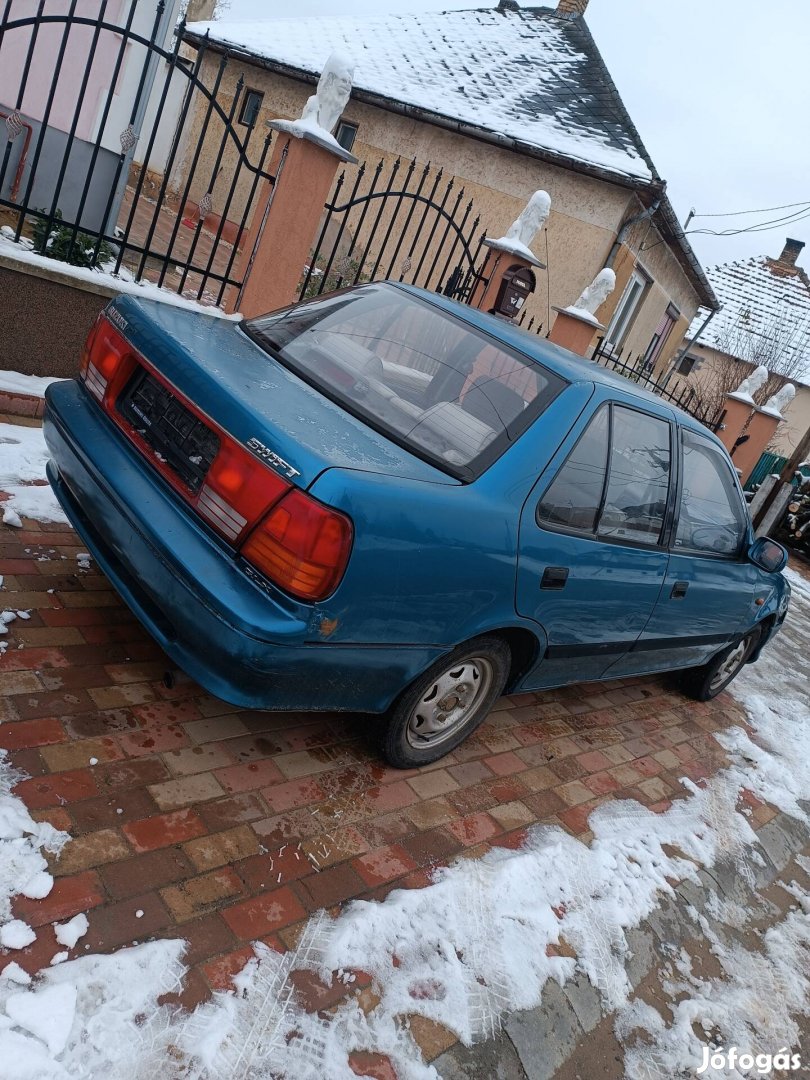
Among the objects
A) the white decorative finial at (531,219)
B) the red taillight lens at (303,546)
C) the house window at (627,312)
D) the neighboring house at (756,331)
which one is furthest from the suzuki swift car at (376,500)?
the neighboring house at (756,331)

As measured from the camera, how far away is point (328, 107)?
531cm

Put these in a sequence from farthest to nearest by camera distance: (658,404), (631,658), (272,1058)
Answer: (631,658), (658,404), (272,1058)

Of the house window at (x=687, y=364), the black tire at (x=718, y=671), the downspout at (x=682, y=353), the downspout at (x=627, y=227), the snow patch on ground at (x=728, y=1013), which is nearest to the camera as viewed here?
the snow patch on ground at (x=728, y=1013)

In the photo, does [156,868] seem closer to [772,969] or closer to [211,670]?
[211,670]

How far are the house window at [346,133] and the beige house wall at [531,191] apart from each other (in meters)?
0.12

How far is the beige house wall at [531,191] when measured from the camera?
12695 millimetres

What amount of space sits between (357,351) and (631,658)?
2.09 meters

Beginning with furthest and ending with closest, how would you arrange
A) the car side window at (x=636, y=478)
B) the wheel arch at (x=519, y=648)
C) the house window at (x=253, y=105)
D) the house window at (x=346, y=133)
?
the house window at (x=253, y=105) → the house window at (x=346, y=133) → the car side window at (x=636, y=478) → the wheel arch at (x=519, y=648)

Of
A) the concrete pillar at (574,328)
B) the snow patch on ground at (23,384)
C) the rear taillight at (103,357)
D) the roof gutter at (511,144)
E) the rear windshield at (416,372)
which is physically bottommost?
the snow patch on ground at (23,384)

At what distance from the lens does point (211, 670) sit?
7.46 ft

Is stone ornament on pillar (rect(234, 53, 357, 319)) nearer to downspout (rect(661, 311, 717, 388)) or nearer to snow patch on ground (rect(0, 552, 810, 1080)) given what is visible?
snow patch on ground (rect(0, 552, 810, 1080))

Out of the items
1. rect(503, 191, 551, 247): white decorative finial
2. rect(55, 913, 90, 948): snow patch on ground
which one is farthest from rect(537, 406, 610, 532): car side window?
rect(503, 191, 551, 247): white decorative finial

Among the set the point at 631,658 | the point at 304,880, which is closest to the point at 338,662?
the point at 304,880

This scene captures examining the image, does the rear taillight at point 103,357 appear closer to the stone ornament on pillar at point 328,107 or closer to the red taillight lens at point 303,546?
the red taillight lens at point 303,546
